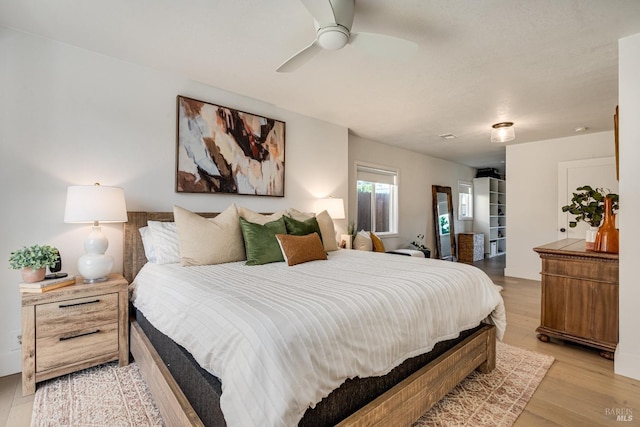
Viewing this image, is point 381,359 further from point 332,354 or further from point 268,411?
Result: point 268,411

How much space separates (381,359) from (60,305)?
208 cm

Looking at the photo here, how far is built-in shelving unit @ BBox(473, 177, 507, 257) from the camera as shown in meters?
7.62

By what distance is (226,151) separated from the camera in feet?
10.1

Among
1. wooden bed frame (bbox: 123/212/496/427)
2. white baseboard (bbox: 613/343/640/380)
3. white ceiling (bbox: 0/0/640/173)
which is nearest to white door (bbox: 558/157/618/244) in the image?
white ceiling (bbox: 0/0/640/173)

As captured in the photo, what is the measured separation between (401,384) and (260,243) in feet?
4.74

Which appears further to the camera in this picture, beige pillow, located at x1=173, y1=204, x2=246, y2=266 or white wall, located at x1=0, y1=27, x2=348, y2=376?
beige pillow, located at x1=173, y1=204, x2=246, y2=266

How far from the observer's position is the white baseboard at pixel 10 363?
80.6 inches

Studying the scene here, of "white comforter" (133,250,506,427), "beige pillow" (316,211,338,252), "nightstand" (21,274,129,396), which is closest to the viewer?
"white comforter" (133,250,506,427)

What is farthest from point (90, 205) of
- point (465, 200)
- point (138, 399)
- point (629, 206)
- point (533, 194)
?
point (465, 200)

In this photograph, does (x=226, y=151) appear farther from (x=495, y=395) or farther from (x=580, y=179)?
(x=580, y=179)

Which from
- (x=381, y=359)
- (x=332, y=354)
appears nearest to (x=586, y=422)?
(x=381, y=359)

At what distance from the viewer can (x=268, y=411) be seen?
2.93 ft

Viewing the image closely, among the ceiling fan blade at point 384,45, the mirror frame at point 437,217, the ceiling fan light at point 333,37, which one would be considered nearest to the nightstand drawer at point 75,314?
the ceiling fan light at point 333,37

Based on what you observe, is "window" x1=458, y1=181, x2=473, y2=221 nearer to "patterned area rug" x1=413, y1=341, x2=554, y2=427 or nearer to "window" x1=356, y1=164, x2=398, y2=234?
"window" x1=356, y1=164, x2=398, y2=234
